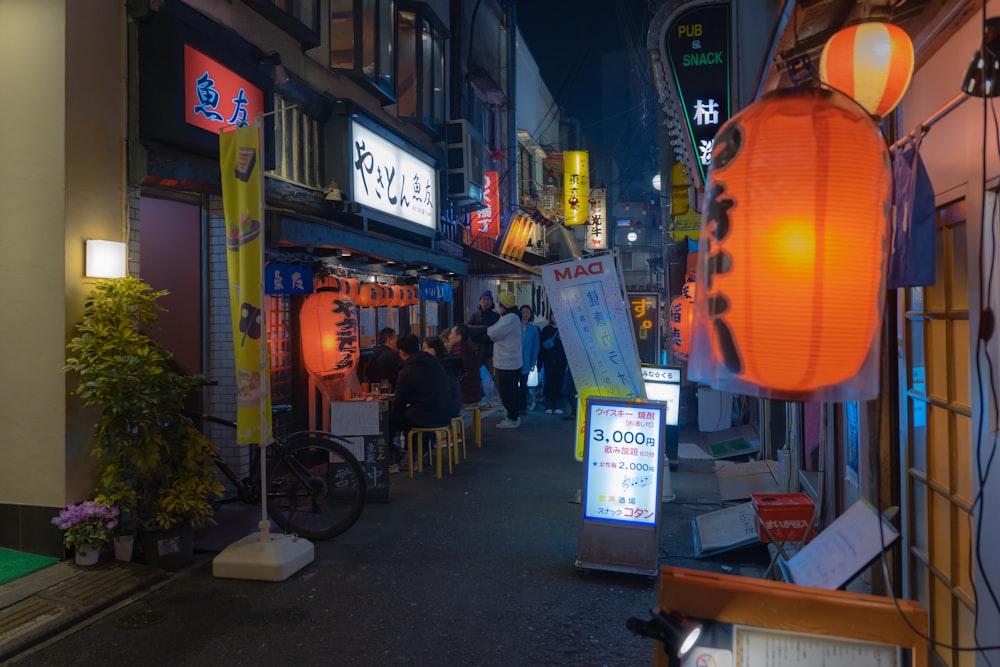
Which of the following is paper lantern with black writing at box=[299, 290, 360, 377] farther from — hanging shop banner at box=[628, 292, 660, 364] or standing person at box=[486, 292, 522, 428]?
hanging shop banner at box=[628, 292, 660, 364]

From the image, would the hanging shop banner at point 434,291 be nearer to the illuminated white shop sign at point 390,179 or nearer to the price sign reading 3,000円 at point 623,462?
the illuminated white shop sign at point 390,179

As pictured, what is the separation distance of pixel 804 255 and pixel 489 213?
1938cm

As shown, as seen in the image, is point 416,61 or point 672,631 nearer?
point 672,631

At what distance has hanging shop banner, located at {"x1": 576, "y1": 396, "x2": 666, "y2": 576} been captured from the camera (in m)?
6.54

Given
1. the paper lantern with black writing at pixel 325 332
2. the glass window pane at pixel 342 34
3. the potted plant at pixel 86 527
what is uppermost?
the glass window pane at pixel 342 34

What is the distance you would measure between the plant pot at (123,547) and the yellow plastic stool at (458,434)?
17.4ft

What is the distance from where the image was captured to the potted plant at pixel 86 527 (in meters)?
6.31

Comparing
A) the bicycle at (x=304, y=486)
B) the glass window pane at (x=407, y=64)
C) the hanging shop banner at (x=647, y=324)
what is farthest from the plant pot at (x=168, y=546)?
the hanging shop banner at (x=647, y=324)

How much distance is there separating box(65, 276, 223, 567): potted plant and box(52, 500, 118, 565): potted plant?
105 millimetres

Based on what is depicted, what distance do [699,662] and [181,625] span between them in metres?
4.41

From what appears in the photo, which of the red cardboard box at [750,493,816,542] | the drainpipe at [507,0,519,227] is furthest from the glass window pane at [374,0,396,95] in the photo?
the red cardboard box at [750,493,816,542]

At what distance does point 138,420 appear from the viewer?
629 centimetres

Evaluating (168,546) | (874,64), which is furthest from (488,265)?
(874,64)

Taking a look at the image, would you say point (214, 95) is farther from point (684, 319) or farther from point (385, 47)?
point (684, 319)
